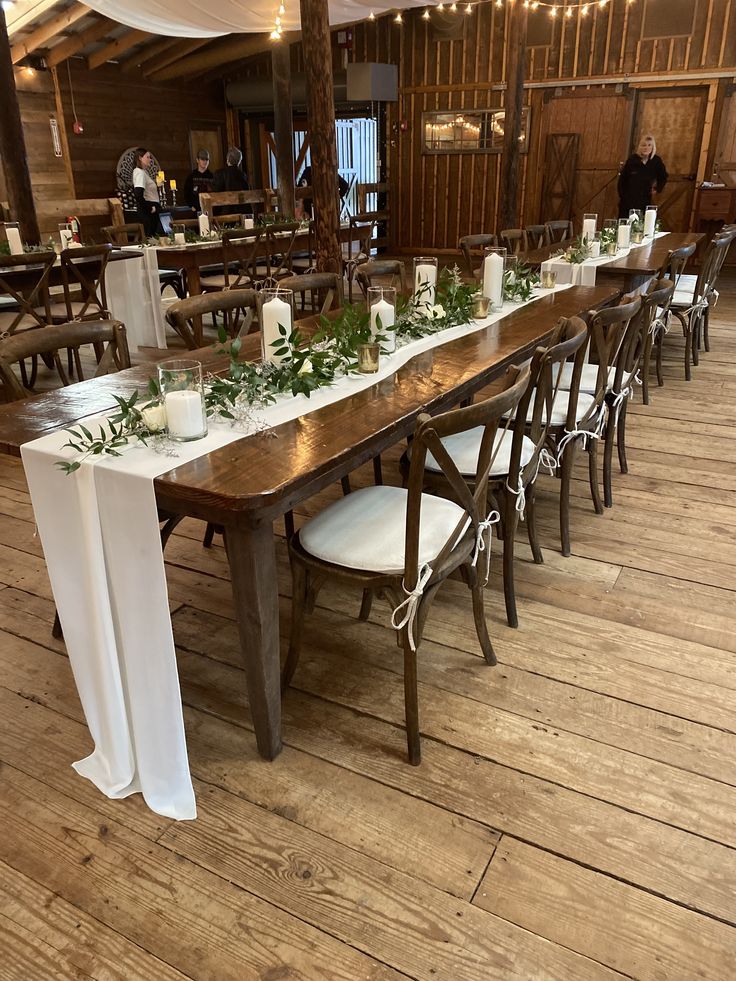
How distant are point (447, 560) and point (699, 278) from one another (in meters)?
3.89

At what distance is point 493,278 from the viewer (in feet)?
10.6

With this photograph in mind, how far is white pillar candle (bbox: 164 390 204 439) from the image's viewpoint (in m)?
1.70

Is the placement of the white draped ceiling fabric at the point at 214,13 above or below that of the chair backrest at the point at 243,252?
above

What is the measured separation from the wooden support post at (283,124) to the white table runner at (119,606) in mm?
7211

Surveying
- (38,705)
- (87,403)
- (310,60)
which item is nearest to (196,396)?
(87,403)

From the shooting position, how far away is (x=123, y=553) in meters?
1.59

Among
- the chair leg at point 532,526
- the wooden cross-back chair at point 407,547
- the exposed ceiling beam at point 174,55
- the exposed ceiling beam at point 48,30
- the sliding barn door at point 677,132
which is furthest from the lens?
the exposed ceiling beam at point 174,55

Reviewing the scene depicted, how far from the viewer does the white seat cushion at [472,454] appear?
2.31 m

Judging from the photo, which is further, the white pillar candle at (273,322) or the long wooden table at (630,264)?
the long wooden table at (630,264)

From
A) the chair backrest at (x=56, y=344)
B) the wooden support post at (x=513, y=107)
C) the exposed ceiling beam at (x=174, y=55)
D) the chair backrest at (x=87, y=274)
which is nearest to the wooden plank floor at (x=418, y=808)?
the chair backrest at (x=56, y=344)

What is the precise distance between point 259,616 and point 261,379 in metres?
0.73

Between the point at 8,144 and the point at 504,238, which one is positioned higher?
the point at 8,144

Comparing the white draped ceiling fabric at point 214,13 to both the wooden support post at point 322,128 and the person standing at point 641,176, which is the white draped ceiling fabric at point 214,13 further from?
the person standing at point 641,176

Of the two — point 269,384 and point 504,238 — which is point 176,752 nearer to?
point 269,384
